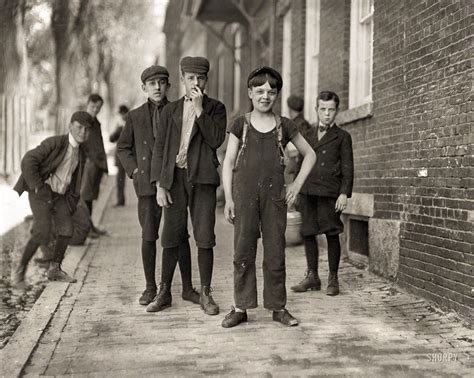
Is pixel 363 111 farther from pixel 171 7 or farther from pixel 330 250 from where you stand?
pixel 171 7

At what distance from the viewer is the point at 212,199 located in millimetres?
4801

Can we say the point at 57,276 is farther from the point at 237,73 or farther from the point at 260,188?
the point at 237,73

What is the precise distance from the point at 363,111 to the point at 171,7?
73.6 feet

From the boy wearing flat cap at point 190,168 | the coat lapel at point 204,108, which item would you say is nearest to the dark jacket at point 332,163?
the boy wearing flat cap at point 190,168

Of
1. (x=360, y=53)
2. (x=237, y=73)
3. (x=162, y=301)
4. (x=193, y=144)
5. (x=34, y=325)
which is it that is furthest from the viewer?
(x=237, y=73)

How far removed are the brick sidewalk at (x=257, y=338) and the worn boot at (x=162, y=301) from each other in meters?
0.07

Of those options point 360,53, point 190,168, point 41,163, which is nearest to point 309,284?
point 190,168

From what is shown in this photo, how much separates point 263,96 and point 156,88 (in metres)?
1.08

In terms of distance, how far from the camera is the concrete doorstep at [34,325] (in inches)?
144

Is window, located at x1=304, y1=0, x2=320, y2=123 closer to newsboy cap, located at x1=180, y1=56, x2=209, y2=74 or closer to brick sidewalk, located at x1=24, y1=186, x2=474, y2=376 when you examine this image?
brick sidewalk, located at x1=24, y1=186, x2=474, y2=376

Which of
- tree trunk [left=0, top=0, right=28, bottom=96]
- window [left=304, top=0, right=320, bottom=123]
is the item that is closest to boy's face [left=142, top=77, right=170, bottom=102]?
window [left=304, top=0, right=320, bottom=123]

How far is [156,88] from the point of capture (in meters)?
4.95

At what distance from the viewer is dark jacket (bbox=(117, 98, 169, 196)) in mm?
4969

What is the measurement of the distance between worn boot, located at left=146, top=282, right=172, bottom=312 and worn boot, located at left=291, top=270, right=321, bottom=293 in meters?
1.24
